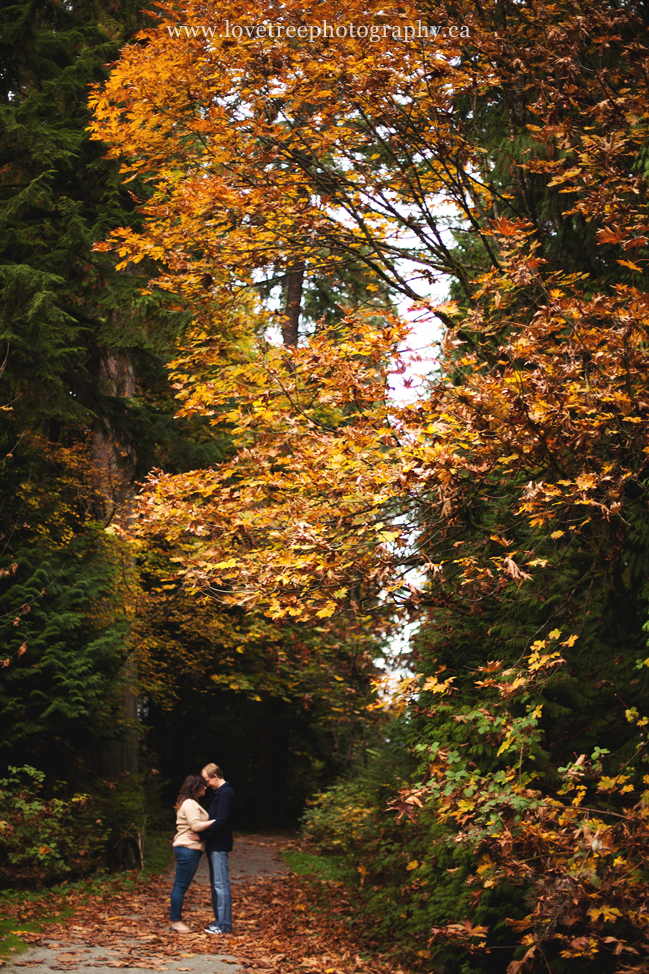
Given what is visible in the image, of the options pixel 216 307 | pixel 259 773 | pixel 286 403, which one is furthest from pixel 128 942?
pixel 259 773

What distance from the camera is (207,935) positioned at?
8422mm

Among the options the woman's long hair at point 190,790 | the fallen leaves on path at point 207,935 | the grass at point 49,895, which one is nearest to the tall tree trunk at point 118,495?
the grass at point 49,895

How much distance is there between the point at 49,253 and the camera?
408 inches

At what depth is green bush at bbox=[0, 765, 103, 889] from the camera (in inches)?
370

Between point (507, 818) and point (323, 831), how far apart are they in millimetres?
12118

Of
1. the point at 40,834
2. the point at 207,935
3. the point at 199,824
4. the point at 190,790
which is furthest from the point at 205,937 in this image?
the point at 40,834

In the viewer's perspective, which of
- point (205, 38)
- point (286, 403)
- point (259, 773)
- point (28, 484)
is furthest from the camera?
point (259, 773)

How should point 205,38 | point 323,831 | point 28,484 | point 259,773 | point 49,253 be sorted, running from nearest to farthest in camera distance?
point 205,38 → point 49,253 → point 28,484 → point 323,831 → point 259,773

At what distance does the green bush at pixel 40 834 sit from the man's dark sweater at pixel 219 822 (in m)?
2.11

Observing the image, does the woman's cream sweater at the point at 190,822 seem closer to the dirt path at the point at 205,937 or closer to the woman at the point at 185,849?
the woman at the point at 185,849

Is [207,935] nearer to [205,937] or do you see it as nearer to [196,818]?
[205,937]

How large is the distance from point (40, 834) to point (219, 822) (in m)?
2.70

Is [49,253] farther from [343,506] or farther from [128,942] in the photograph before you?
[128,942]

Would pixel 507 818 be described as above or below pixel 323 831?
above
